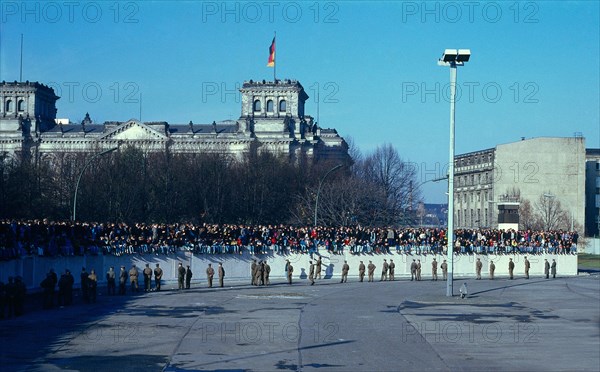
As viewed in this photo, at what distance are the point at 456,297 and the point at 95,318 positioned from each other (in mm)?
17669

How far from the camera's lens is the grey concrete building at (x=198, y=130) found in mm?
133000

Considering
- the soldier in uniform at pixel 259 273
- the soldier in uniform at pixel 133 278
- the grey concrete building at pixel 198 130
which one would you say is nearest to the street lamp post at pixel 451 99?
the soldier in uniform at pixel 259 273

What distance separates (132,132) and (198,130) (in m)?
14.2

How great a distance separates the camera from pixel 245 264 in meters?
54.6

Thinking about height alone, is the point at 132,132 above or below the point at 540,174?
above

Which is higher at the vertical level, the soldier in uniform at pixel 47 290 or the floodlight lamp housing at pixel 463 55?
the floodlight lamp housing at pixel 463 55

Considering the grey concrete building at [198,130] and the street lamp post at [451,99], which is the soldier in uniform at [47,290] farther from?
the grey concrete building at [198,130]

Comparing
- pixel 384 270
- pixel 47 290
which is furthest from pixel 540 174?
pixel 47 290

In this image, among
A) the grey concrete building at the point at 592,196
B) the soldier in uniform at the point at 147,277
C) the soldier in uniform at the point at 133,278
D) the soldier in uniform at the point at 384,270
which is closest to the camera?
the soldier in uniform at the point at 133,278

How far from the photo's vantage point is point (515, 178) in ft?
368

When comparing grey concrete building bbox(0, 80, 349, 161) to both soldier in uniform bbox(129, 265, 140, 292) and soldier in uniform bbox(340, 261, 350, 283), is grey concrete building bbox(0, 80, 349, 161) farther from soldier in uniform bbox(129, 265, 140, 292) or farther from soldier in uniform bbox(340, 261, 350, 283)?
soldier in uniform bbox(129, 265, 140, 292)

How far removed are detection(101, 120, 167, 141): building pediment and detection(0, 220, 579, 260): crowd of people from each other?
76703 millimetres

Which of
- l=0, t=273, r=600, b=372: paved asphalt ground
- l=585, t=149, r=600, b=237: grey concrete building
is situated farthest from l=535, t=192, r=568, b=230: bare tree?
l=0, t=273, r=600, b=372: paved asphalt ground

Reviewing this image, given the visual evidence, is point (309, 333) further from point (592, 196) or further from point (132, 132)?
point (132, 132)
